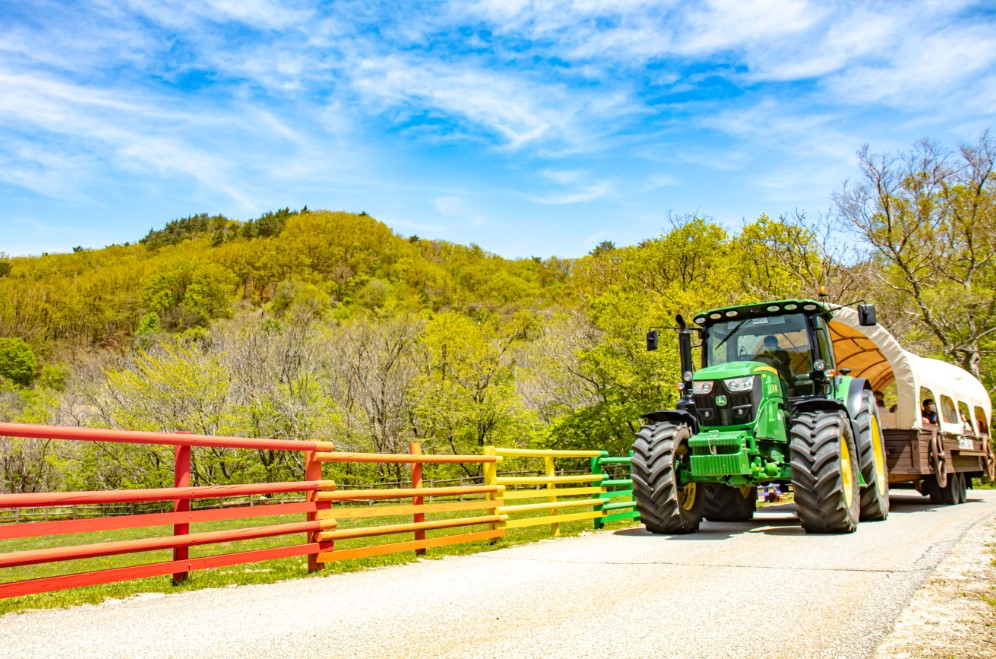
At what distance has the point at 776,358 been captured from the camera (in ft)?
37.0

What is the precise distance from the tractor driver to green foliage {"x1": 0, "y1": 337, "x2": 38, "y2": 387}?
3235 inches

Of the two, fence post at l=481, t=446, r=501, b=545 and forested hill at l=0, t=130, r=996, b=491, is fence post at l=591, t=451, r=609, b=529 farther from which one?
forested hill at l=0, t=130, r=996, b=491

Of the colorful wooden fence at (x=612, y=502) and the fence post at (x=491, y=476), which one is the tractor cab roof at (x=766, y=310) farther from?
the fence post at (x=491, y=476)

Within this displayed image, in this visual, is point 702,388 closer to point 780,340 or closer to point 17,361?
point 780,340

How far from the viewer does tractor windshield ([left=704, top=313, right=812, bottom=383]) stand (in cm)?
1125

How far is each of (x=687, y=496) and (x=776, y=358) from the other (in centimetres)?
252

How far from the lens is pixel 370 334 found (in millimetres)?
42875

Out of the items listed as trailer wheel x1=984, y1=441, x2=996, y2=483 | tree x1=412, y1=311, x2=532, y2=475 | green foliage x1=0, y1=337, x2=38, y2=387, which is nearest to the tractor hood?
trailer wheel x1=984, y1=441, x2=996, y2=483

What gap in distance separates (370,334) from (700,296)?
18962mm

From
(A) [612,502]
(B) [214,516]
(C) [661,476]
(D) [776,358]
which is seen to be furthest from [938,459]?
(B) [214,516]

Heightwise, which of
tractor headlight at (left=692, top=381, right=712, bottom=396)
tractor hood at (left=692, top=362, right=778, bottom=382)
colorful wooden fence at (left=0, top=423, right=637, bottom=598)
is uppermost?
tractor hood at (left=692, top=362, right=778, bottom=382)

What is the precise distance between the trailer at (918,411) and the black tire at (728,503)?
2.48m

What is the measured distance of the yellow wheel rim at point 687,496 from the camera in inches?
400

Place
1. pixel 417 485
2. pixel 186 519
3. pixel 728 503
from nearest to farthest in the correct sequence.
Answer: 1. pixel 186 519
2. pixel 417 485
3. pixel 728 503
